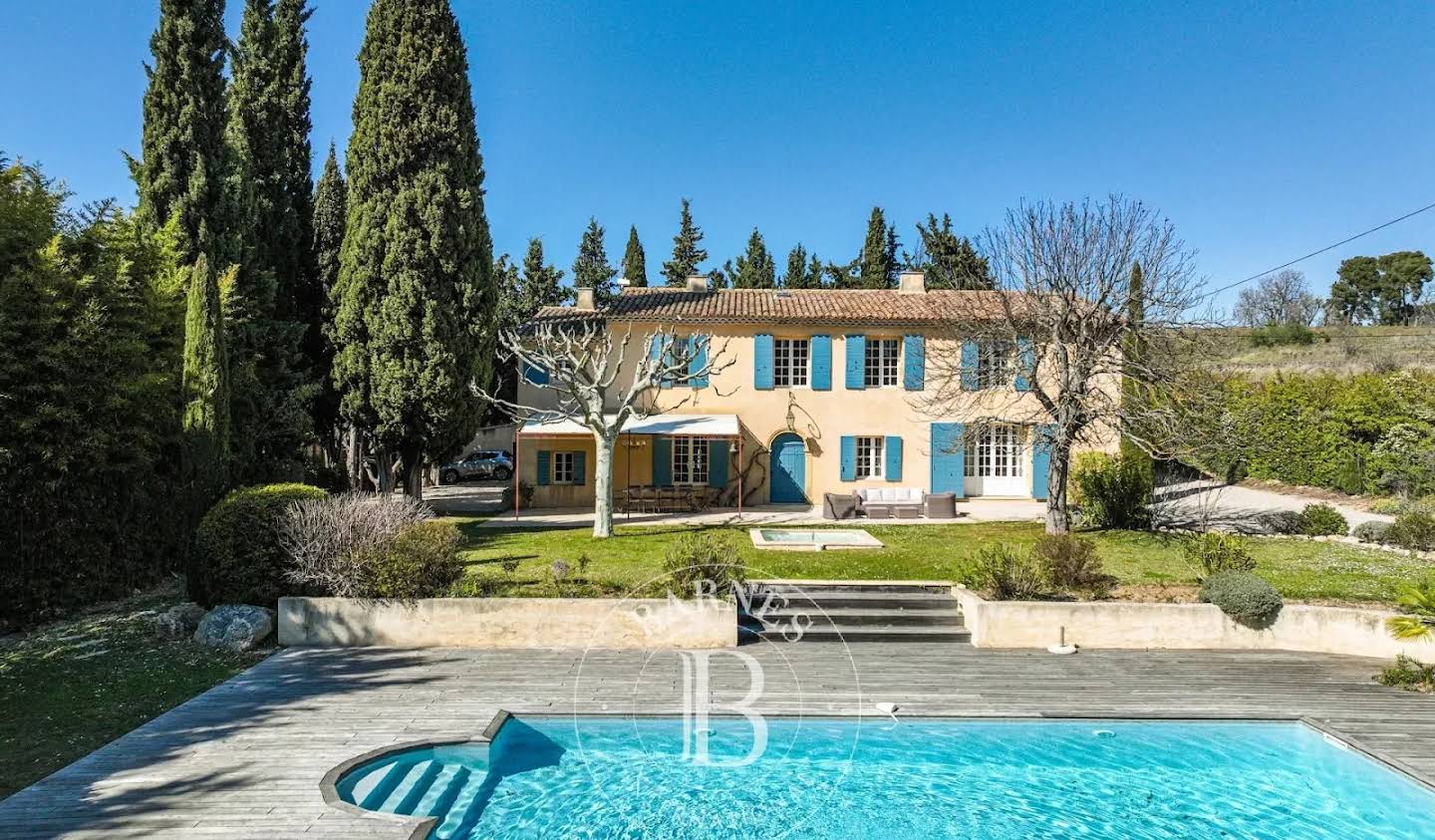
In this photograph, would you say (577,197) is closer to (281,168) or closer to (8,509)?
(281,168)

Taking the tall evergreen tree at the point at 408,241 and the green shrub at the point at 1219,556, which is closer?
the green shrub at the point at 1219,556

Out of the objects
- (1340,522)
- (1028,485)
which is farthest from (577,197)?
(1340,522)

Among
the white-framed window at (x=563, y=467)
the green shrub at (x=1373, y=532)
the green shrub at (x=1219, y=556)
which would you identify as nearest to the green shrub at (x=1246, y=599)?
the green shrub at (x=1219, y=556)

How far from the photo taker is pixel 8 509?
1158 centimetres

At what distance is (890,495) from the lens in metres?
23.7

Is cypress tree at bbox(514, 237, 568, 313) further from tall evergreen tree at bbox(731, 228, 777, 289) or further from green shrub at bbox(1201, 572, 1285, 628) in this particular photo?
green shrub at bbox(1201, 572, 1285, 628)

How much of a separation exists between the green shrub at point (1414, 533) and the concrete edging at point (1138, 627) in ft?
24.1

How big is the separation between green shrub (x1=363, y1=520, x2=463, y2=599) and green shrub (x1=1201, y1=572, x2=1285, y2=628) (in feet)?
39.5

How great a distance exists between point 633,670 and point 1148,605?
8063mm

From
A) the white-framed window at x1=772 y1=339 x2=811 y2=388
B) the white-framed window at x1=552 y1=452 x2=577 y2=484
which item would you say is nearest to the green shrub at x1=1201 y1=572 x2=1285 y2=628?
the white-framed window at x1=772 y1=339 x2=811 y2=388

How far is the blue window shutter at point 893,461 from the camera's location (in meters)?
25.1

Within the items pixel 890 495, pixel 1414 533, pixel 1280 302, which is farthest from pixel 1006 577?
pixel 1280 302

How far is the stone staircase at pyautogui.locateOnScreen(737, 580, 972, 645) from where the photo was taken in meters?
11.9

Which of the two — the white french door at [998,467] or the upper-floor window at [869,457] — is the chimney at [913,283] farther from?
the upper-floor window at [869,457]
